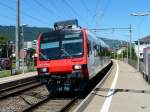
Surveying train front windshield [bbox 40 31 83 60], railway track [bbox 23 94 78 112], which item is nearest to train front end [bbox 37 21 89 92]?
train front windshield [bbox 40 31 83 60]

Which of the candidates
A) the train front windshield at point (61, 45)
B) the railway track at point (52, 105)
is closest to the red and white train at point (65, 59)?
the train front windshield at point (61, 45)

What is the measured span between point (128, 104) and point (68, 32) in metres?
5.34

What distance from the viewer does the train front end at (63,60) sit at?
1770 centimetres

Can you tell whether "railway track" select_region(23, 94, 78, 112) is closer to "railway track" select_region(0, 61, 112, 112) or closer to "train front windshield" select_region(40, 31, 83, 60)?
"railway track" select_region(0, 61, 112, 112)

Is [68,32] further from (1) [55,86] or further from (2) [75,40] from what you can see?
(1) [55,86]

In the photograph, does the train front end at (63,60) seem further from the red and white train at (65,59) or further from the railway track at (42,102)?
the railway track at (42,102)

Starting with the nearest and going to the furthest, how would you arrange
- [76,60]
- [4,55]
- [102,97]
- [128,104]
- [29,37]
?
[128,104] < [102,97] < [76,60] < [4,55] < [29,37]

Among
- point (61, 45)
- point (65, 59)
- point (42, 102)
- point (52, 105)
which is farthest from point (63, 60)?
point (52, 105)

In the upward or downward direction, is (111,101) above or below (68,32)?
below

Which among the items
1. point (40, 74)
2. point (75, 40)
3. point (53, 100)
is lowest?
point (53, 100)

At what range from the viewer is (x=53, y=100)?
18.4m

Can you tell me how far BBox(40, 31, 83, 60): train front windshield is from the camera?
719 inches

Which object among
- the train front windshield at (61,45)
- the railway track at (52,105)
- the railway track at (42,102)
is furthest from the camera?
the train front windshield at (61,45)

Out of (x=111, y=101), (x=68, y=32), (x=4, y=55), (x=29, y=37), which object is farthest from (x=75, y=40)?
(x=29, y=37)
